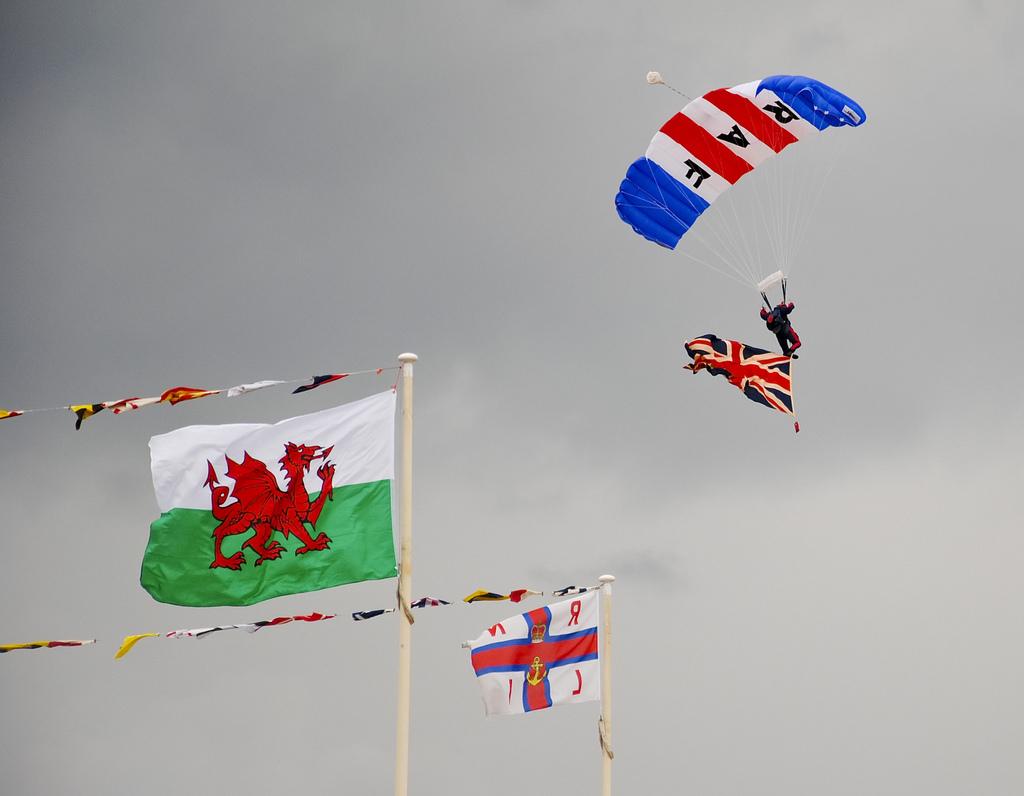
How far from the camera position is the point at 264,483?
19859mm

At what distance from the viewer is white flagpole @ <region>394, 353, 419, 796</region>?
19.1 metres

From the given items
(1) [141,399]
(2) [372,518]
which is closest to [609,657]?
(2) [372,518]

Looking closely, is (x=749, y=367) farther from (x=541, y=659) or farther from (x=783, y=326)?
(x=541, y=659)

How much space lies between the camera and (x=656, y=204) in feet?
104

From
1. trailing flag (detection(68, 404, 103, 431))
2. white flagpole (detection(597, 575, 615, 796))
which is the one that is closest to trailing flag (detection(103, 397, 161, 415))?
trailing flag (detection(68, 404, 103, 431))

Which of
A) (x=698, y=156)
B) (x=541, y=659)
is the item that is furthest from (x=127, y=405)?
(x=698, y=156)

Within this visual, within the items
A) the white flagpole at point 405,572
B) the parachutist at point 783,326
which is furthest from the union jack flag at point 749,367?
the white flagpole at point 405,572

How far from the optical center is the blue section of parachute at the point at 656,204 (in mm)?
31391

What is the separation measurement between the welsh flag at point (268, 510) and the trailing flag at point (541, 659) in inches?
197

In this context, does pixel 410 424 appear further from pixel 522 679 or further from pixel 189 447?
pixel 522 679

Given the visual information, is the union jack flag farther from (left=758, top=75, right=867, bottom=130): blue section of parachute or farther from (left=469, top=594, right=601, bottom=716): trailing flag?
(left=469, top=594, right=601, bottom=716): trailing flag

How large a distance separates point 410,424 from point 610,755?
8.72 metres

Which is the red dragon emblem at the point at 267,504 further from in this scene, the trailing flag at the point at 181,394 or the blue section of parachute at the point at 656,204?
the blue section of parachute at the point at 656,204

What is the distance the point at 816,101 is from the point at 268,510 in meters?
13.4
